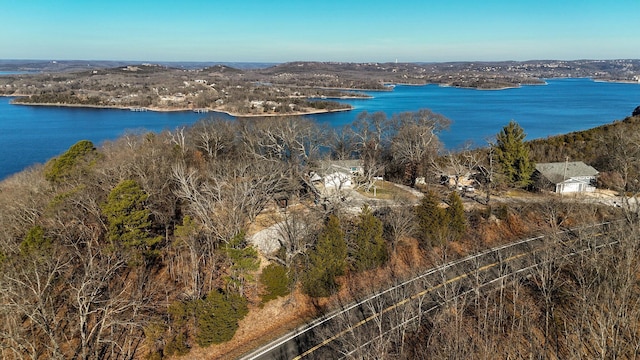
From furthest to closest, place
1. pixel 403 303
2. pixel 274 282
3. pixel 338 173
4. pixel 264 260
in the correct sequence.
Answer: pixel 338 173, pixel 264 260, pixel 274 282, pixel 403 303

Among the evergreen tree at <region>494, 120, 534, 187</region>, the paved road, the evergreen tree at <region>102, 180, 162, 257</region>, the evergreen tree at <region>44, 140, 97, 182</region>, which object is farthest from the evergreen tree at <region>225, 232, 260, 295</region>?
the evergreen tree at <region>494, 120, 534, 187</region>

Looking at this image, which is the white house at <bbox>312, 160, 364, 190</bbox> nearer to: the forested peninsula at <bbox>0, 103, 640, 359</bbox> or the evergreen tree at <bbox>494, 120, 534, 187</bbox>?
the forested peninsula at <bbox>0, 103, 640, 359</bbox>

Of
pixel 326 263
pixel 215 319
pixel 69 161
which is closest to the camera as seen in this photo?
pixel 215 319

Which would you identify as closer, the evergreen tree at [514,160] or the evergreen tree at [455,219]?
the evergreen tree at [455,219]

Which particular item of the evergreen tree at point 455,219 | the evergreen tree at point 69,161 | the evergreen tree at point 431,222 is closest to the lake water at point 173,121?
the evergreen tree at point 69,161

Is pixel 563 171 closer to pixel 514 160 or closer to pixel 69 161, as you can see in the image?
pixel 514 160

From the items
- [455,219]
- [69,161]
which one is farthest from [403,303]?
[69,161]

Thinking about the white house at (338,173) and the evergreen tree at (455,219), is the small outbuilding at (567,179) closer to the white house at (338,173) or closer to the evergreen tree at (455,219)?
the evergreen tree at (455,219)
